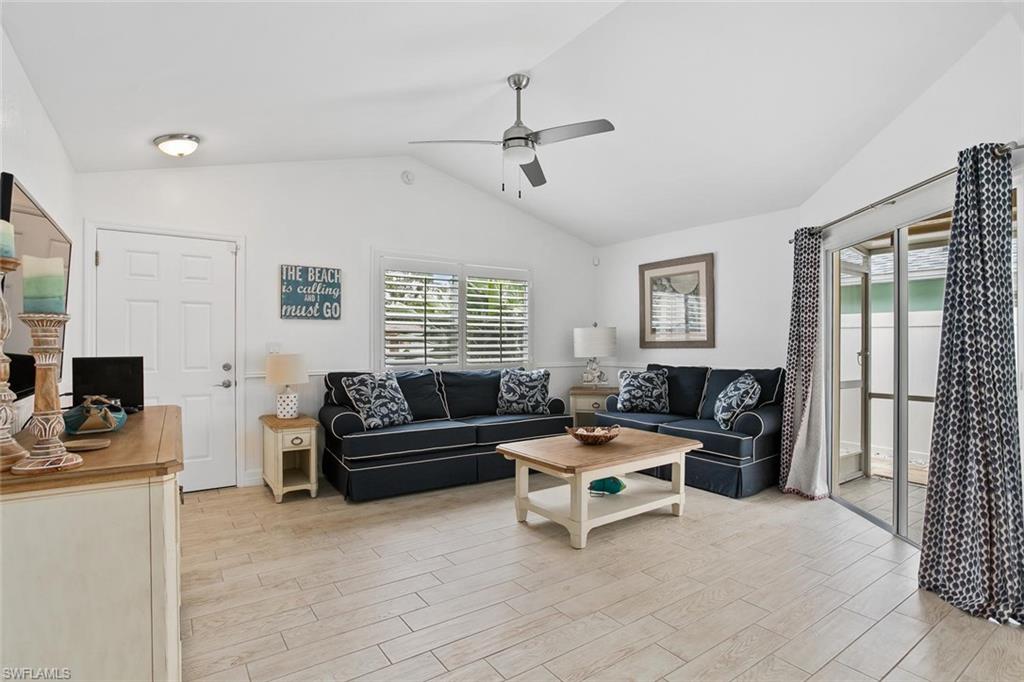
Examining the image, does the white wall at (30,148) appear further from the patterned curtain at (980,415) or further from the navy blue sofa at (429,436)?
the patterned curtain at (980,415)

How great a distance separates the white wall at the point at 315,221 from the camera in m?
4.40

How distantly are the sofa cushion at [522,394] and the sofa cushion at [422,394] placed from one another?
62cm

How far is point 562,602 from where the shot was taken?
8.91 ft

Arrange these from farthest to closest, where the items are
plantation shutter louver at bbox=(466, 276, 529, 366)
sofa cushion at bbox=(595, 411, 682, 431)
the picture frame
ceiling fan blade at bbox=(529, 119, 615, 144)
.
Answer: plantation shutter louver at bbox=(466, 276, 529, 366)
the picture frame
sofa cushion at bbox=(595, 411, 682, 431)
ceiling fan blade at bbox=(529, 119, 615, 144)

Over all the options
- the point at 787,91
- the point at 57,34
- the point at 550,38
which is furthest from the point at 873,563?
the point at 57,34

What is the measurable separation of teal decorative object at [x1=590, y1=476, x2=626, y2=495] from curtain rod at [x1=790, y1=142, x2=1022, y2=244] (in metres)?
2.57

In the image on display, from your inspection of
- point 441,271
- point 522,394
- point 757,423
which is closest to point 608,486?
point 757,423

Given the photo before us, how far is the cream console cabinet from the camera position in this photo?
1.43m

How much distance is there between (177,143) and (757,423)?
4695mm

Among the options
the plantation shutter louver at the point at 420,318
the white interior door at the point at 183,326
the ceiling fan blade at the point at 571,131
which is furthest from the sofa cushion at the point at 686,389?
the white interior door at the point at 183,326

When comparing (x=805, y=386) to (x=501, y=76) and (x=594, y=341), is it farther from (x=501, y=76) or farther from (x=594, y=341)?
(x=501, y=76)

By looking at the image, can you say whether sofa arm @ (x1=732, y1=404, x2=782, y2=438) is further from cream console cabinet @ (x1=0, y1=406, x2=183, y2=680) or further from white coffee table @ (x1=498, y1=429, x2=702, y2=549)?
cream console cabinet @ (x1=0, y1=406, x2=183, y2=680)

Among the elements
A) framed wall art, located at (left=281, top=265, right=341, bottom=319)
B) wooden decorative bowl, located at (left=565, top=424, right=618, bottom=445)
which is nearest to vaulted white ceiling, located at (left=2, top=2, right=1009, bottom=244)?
framed wall art, located at (left=281, top=265, right=341, bottom=319)

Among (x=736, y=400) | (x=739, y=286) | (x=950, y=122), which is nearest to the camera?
(x=950, y=122)
